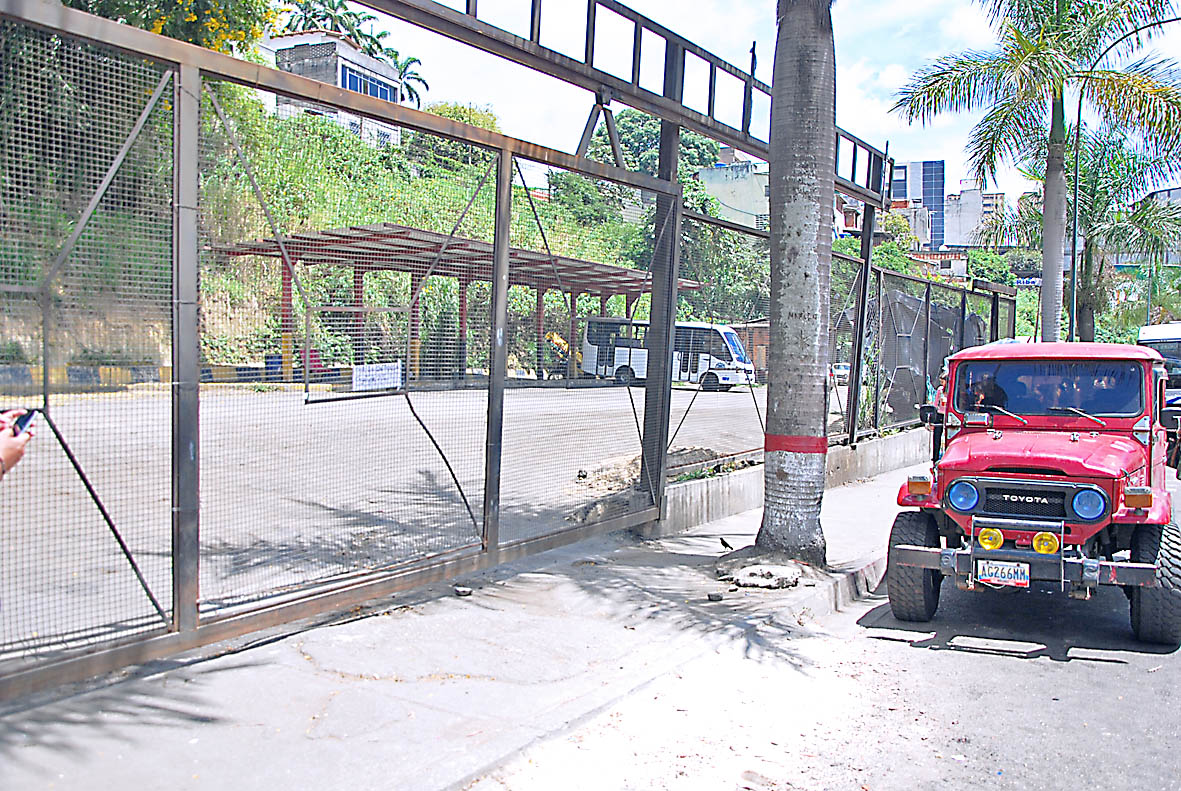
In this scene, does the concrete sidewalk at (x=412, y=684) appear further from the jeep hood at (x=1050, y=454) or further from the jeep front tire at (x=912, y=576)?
the jeep hood at (x=1050, y=454)

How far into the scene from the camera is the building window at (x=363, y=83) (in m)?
44.3

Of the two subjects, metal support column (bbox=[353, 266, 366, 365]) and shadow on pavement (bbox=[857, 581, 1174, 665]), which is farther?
shadow on pavement (bbox=[857, 581, 1174, 665])

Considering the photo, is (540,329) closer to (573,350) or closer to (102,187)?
(573,350)

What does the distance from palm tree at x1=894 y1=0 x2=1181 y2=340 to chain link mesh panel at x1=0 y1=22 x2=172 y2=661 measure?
15046 mm

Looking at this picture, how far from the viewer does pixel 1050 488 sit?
20.7 feet

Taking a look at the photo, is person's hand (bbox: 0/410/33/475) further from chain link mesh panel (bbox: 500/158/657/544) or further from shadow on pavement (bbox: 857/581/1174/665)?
shadow on pavement (bbox: 857/581/1174/665)

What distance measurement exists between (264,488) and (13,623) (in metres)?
3.34

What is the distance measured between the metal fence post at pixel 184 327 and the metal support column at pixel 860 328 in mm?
10765

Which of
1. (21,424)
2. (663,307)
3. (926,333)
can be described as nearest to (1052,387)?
(663,307)

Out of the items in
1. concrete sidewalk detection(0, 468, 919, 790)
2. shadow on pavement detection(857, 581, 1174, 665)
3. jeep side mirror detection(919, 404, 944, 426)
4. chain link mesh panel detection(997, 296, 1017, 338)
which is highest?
chain link mesh panel detection(997, 296, 1017, 338)

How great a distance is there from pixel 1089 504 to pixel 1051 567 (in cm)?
50

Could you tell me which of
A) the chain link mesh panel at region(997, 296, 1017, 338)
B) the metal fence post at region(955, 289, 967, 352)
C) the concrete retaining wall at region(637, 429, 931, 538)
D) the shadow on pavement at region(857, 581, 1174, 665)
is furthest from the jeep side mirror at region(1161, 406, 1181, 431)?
the chain link mesh panel at region(997, 296, 1017, 338)

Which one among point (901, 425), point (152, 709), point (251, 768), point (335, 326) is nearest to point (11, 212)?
point (335, 326)

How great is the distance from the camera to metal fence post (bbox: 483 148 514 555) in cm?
679
